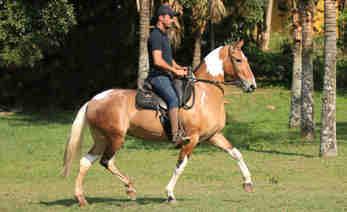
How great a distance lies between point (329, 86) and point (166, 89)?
34.9ft

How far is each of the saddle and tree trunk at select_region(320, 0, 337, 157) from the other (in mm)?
10069

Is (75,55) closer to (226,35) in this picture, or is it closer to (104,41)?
(104,41)

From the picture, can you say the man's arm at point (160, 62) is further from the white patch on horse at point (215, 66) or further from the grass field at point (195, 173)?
the grass field at point (195, 173)

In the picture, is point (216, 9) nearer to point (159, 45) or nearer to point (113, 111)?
point (113, 111)

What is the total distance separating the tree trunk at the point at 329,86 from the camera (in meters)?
22.2

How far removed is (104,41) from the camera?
41125mm

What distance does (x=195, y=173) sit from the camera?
64.5ft

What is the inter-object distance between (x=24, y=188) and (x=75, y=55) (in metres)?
24.3

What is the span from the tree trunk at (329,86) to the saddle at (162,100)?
33.0 ft

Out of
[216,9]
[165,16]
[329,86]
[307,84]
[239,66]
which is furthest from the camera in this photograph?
[216,9]

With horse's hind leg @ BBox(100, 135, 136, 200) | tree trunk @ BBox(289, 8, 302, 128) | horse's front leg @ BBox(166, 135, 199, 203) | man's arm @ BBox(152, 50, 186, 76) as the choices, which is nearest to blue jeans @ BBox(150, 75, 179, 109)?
man's arm @ BBox(152, 50, 186, 76)

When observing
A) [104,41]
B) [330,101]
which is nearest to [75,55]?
[104,41]

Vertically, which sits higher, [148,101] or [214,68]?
[214,68]

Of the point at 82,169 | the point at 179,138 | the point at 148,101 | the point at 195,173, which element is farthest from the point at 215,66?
the point at 195,173
